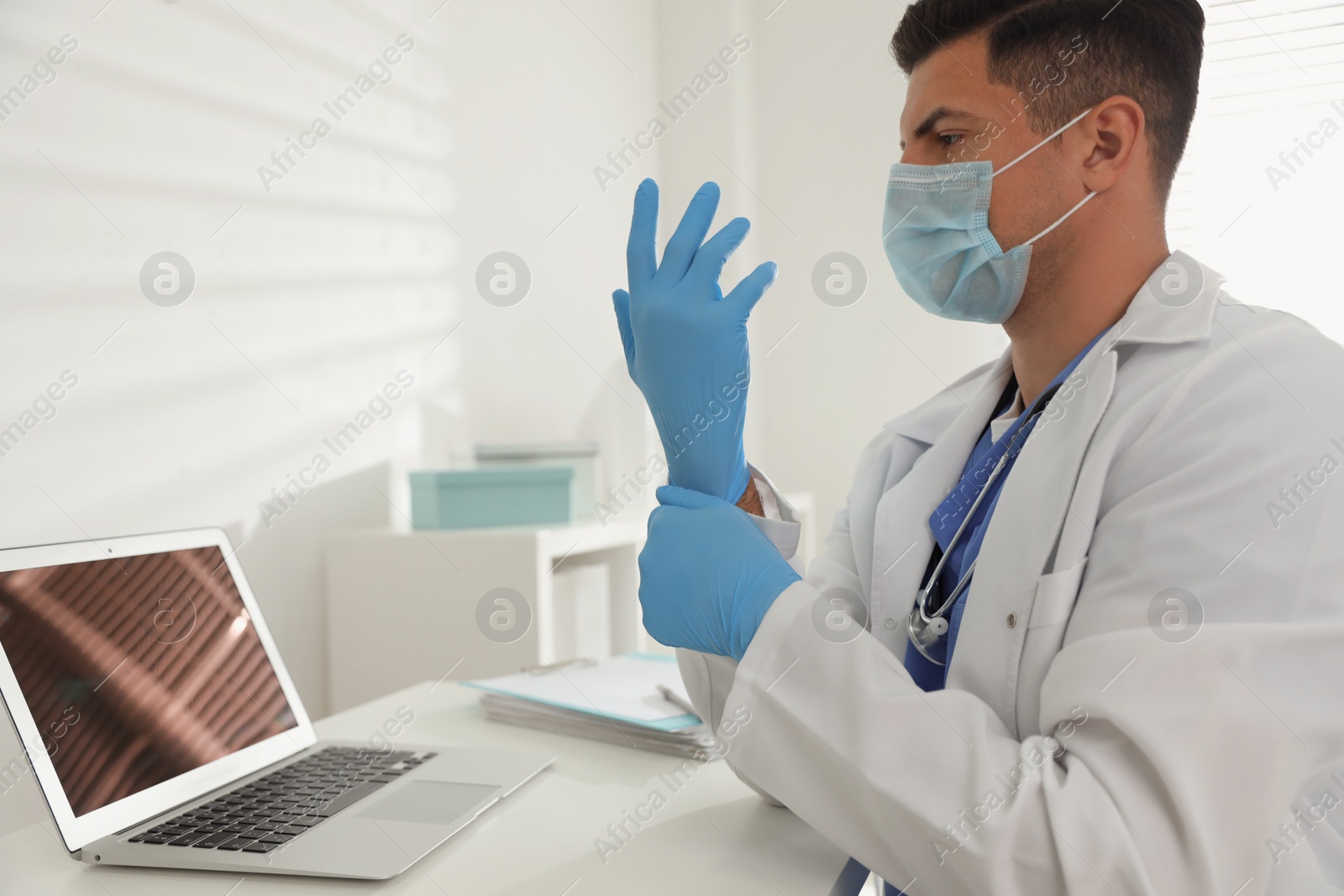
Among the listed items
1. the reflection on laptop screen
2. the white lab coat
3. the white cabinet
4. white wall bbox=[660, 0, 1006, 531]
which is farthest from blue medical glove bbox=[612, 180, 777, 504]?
white wall bbox=[660, 0, 1006, 531]

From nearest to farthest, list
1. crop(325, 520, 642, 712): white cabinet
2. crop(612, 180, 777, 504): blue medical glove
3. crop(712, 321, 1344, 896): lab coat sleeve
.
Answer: crop(712, 321, 1344, 896): lab coat sleeve, crop(612, 180, 777, 504): blue medical glove, crop(325, 520, 642, 712): white cabinet

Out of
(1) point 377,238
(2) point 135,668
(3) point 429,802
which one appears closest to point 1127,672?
(3) point 429,802

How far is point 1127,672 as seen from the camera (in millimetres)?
682

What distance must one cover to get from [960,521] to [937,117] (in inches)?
18.2

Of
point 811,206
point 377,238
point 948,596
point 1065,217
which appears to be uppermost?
point 811,206

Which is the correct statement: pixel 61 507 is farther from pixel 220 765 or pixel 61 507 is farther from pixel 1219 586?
pixel 1219 586

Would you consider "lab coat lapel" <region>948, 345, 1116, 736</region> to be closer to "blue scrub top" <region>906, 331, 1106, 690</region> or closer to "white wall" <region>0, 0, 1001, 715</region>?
"blue scrub top" <region>906, 331, 1106, 690</region>

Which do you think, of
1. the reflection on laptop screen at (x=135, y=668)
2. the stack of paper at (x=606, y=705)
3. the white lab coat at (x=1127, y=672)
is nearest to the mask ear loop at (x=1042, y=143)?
the white lab coat at (x=1127, y=672)

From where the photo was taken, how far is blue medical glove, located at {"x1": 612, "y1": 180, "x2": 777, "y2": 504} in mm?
936

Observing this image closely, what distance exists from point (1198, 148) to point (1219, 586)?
2216mm

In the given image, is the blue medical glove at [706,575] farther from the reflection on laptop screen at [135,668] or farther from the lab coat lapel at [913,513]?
the reflection on laptop screen at [135,668]

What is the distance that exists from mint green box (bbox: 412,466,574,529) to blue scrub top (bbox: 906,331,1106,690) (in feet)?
2.78

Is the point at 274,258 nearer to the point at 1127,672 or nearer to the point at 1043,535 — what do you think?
the point at 1043,535

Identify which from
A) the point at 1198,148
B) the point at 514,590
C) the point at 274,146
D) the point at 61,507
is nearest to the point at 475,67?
the point at 274,146
